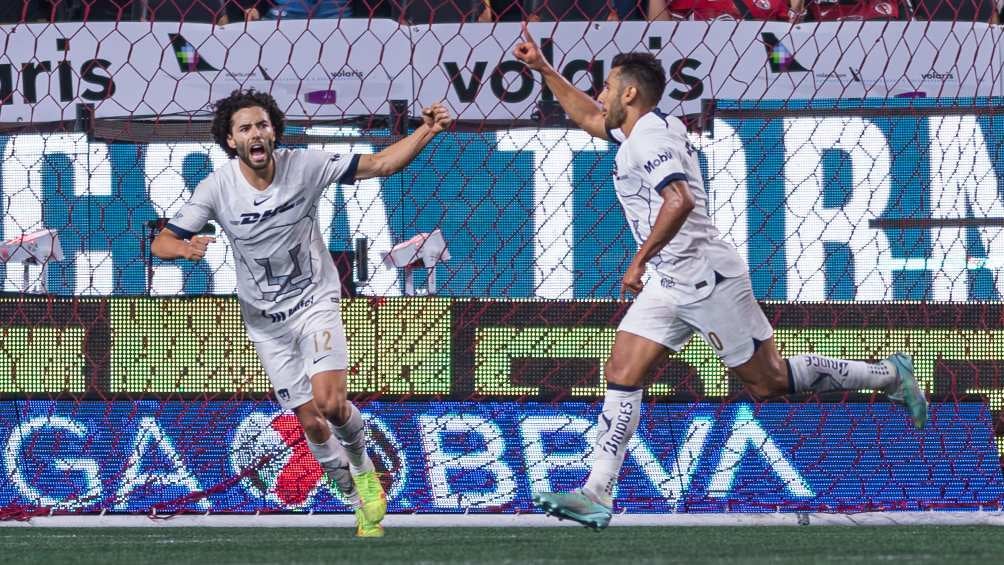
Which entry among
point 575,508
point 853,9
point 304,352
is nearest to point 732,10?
point 853,9

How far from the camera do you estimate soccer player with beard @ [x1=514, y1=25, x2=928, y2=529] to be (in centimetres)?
584

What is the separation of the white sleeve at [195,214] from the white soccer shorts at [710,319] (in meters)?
1.61

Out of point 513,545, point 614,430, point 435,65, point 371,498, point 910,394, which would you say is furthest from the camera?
point 435,65

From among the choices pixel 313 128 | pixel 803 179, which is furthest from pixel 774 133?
pixel 313 128

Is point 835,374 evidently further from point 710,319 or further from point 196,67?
point 196,67

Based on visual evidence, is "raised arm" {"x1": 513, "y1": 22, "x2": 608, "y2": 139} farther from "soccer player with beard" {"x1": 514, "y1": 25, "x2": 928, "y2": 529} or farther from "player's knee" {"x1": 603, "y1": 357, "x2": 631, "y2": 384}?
"player's knee" {"x1": 603, "y1": 357, "x2": 631, "y2": 384}

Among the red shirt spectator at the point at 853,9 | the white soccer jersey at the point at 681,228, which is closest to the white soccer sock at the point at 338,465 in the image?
the white soccer jersey at the point at 681,228

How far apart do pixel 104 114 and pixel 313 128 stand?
0.91 metres

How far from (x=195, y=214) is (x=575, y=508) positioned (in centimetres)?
183

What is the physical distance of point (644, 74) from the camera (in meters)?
6.09

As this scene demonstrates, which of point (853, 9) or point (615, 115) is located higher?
point (853, 9)

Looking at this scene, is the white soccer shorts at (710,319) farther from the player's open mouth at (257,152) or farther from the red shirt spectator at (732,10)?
the red shirt spectator at (732,10)

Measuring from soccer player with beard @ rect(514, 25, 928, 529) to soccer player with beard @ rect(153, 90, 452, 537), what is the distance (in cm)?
75

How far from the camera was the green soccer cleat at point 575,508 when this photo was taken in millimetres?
5660
